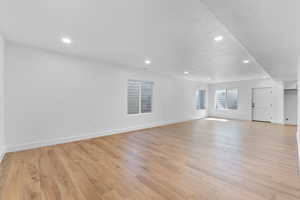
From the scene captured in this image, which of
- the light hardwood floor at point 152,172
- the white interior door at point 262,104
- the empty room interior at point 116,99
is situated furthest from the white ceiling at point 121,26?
the white interior door at point 262,104

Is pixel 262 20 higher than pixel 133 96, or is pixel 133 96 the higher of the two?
pixel 262 20

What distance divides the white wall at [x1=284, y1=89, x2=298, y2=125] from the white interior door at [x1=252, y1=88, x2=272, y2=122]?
929 mm

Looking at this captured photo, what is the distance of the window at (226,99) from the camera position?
828cm

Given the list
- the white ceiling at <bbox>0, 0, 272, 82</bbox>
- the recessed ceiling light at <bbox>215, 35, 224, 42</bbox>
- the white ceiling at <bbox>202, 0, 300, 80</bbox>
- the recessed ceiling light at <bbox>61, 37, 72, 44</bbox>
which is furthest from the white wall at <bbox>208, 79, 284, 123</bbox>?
the recessed ceiling light at <bbox>61, 37, 72, 44</bbox>

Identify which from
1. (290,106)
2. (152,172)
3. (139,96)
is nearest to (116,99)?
(139,96)

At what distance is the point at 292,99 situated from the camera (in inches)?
275

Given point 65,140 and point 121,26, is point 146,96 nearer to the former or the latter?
point 65,140

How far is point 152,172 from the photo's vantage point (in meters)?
2.22

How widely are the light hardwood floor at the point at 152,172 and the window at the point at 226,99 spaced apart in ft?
17.2

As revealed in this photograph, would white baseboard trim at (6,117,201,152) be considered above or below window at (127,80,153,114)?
below

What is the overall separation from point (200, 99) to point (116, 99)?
640 centimetres

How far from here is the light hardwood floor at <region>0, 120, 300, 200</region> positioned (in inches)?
67.5

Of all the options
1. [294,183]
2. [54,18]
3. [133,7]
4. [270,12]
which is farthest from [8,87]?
[294,183]

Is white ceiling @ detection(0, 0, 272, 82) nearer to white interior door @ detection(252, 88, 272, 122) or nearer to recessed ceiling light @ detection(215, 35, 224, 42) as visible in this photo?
recessed ceiling light @ detection(215, 35, 224, 42)
